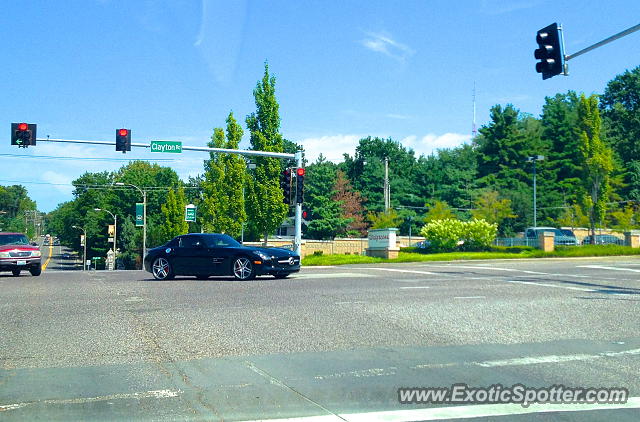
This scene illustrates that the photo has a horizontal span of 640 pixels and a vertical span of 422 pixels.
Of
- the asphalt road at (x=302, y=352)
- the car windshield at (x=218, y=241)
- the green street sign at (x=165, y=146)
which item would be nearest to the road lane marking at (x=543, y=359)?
the asphalt road at (x=302, y=352)

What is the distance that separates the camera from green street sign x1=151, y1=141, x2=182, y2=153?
26.7m

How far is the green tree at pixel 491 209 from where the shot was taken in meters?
58.9

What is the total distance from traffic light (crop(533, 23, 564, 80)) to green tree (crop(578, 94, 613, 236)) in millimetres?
29383

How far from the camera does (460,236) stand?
1690 inches

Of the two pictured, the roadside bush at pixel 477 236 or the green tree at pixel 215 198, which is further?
the green tree at pixel 215 198

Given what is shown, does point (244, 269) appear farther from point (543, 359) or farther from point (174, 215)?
point (174, 215)

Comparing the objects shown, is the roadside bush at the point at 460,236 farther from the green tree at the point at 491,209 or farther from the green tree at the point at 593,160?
the green tree at the point at 491,209

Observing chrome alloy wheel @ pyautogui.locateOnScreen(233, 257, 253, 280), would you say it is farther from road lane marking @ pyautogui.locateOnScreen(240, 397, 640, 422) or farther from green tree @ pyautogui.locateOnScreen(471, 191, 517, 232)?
green tree @ pyautogui.locateOnScreen(471, 191, 517, 232)

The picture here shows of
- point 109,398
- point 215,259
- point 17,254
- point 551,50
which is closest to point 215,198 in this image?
point 17,254

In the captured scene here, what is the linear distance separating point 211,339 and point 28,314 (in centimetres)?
414

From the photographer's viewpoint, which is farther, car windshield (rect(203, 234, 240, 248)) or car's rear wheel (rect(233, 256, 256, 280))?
car windshield (rect(203, 234, 240, 248))

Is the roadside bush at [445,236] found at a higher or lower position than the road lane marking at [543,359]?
higher

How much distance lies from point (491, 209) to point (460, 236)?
17.9m

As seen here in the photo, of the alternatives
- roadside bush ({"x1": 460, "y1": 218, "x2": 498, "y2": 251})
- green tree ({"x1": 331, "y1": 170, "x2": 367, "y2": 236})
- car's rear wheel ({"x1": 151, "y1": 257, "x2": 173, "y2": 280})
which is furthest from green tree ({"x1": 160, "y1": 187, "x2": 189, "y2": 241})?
car's rear wheel ({"x1": 151, "y1": 257, "x2": 173, "y2": 280})
